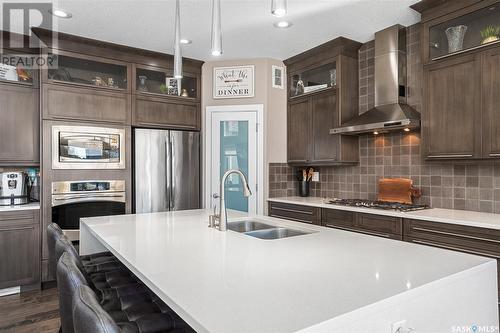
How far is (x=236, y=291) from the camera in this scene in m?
1.04

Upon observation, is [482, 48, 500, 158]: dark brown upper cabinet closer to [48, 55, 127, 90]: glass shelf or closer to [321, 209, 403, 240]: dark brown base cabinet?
[321, 209, 403, 240]: dark brown base cabinet

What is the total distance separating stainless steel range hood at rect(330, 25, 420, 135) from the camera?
3276 millimetres

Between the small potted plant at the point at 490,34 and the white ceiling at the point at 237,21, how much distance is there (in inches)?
24.9

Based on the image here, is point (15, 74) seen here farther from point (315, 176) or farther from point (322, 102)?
point (315, 176)

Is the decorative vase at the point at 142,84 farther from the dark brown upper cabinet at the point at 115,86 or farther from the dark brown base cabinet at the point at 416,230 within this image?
the dark brown base cabinet at the point at 416,230

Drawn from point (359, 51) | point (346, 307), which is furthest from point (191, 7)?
point (346, 307)

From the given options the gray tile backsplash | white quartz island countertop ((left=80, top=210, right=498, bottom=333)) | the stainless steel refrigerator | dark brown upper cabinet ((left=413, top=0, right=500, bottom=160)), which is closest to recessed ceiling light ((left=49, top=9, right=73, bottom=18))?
the stainless steel refrigerator

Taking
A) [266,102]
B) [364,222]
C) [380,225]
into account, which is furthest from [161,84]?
[380,225]

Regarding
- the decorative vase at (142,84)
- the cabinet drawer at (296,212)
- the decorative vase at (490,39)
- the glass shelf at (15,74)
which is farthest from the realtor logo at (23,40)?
the decorative vase at (490,39)

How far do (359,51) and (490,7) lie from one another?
4.80 ft

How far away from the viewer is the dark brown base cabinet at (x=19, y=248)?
10.7ft

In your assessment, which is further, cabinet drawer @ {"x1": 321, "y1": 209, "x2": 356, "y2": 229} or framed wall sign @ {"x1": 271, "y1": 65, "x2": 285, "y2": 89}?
framed wall sign @ {"x1": 271, "y1": 65, "x2": 285, "y2": 89}

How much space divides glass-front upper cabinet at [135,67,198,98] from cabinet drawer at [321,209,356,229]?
2264 mm

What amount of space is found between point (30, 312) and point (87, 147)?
168 cm
